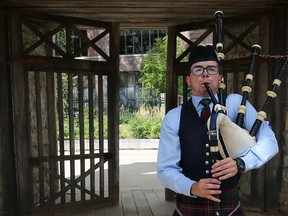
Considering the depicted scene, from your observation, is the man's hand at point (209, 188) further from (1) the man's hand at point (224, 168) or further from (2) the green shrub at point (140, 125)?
(2) the green shrub at point (140, 125)

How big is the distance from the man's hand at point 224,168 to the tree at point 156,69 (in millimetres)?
14915

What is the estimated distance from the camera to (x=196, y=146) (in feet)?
6.05

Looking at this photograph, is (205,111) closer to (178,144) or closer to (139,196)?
(178,144)

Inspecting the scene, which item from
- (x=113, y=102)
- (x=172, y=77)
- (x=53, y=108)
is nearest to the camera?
(x=53, y=108)

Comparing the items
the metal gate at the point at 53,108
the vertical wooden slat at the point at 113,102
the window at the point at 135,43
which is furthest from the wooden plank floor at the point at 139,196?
the window at the point at 135,43

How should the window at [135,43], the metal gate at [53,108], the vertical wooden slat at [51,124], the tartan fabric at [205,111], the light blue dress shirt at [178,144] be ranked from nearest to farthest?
the light blue dress shirt at [178,144] < the tartan fabric at [205,111] < the metal gate at [53,108] < the vertical wooden slat at [51,124] < the window at [135,43]

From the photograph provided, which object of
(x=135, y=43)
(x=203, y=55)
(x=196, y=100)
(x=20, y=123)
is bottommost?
(x=20, y=123)

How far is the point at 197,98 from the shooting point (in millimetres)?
1945

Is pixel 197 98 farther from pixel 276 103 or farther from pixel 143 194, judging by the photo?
pixel 143 194

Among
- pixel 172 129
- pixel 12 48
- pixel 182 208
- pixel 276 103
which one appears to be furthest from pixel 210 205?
pixel 12 48

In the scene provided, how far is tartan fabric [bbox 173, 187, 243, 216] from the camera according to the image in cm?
188

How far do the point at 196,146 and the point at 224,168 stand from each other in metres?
0.27

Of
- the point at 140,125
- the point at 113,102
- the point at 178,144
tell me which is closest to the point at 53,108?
the point at 113,102

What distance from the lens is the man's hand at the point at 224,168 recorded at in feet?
5.26
